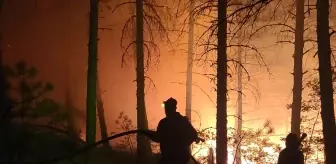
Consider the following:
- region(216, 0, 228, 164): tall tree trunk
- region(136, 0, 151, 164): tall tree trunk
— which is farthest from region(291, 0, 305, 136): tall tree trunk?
region(136, 0, 151, 164): tall tree trunk

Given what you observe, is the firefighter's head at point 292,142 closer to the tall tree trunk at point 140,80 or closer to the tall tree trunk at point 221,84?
the tall tree trunk at point 221,84

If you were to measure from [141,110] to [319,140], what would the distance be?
971 cm

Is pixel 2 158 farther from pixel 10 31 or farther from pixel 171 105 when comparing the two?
pixel 10 31

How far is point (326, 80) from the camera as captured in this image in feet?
31.4

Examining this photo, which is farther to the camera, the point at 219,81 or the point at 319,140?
the point at 319,140

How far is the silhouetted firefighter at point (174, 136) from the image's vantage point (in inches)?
250

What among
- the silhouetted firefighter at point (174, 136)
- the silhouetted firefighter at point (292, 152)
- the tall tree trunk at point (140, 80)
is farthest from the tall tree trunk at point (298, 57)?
the silhouetted firefighter at point (174, 136)

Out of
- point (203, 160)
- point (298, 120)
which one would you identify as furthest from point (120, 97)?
point (298, 120)

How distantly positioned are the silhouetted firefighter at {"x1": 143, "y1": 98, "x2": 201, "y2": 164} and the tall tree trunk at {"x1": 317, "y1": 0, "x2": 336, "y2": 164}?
172 inches

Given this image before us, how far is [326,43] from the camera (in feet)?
31.4

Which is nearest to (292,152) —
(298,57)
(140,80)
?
(140,80)

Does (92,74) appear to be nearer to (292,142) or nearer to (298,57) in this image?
(298,57)

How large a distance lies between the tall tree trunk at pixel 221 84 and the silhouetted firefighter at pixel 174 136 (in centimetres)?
554

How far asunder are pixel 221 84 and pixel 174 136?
575 cm
